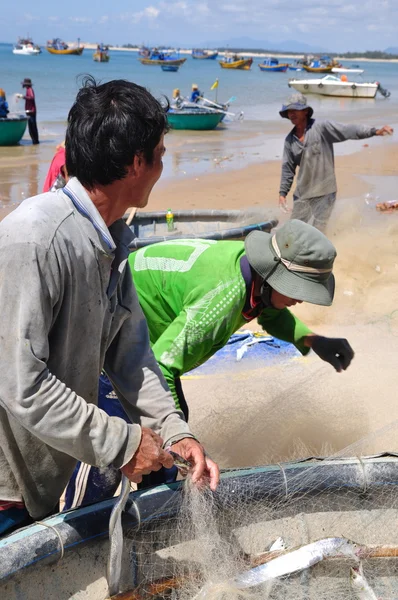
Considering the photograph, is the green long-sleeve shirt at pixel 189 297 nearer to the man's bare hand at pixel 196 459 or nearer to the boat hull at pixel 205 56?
the man's bare hand at pixel 196 459

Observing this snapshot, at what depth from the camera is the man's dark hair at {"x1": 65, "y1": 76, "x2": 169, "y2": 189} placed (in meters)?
1.66

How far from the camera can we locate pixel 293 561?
7.41ft

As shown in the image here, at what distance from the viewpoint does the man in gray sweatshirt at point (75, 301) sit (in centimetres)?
154

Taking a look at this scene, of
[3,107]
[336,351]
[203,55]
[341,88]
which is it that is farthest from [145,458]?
[203,55]

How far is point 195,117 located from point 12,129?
643 centimetres

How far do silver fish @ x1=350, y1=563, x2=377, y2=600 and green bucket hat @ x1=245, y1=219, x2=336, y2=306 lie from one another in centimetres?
102

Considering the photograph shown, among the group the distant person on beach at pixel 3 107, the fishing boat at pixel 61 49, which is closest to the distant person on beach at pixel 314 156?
the distant person on beach at pixel 3 107

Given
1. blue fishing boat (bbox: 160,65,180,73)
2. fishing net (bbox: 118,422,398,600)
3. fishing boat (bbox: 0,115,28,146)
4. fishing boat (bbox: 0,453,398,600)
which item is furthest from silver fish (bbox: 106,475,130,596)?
blue fishing boat (bbox: 160,65,180,73)

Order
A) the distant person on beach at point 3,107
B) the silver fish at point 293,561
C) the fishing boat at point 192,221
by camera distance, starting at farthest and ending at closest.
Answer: the distant person on beach at point 3,107
the fishing boat at point 192,221
the silver fish at point 293,561

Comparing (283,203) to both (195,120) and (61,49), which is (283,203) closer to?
(195,120)

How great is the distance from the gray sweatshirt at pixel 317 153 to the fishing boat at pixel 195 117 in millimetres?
14428

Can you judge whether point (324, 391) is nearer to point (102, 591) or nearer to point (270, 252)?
point (270, 252)

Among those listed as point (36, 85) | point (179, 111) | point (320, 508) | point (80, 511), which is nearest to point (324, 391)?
point (320, 508)

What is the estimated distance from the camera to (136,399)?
2.13m
